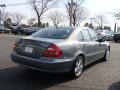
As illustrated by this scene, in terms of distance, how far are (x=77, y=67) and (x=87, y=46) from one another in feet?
2.97

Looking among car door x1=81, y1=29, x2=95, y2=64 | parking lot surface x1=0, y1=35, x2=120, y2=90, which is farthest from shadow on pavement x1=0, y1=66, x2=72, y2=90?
car door x1=81, y1=29, x2=95, y2=64

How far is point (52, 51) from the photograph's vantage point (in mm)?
6137

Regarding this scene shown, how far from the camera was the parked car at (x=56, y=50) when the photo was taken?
242 inches

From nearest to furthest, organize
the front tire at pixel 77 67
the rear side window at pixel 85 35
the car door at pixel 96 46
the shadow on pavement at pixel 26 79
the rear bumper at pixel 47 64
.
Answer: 1. the shadow on pavement at pixel 26 79
2. the rear bumper at pixel 47 64
3. the front tire at pixel 77 67
4. the rear side window at pixel 85 35
5. the car door at pixel 96 46

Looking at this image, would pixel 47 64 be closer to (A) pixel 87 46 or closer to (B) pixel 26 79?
(B) pixel 26 79

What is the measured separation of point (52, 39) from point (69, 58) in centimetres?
69

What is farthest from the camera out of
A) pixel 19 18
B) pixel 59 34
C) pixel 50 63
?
pixel 19 18

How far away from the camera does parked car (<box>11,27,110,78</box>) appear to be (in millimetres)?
6145

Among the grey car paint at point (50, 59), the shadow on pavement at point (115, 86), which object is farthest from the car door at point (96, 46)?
the shadow on pavement at point (115, 86)

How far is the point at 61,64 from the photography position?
20.4 feet

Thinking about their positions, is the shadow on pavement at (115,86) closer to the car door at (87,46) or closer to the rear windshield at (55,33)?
the car door at (87,46)

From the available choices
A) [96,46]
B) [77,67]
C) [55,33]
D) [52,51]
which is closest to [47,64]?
[52,51]

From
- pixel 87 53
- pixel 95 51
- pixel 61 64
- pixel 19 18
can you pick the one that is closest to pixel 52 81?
pixel 61 64

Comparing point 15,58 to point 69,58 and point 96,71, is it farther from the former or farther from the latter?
point 96,71
